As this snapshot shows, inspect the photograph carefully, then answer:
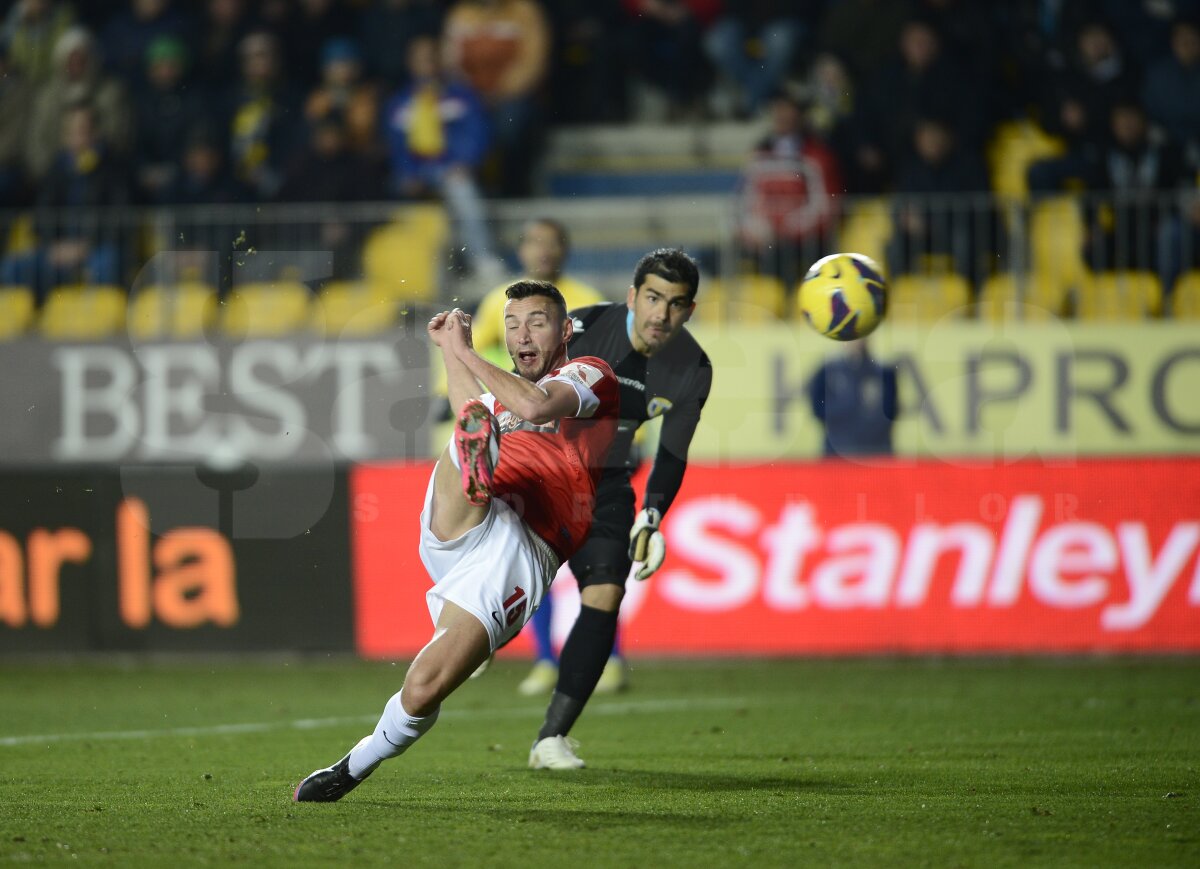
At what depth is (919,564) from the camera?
1187 centimetres

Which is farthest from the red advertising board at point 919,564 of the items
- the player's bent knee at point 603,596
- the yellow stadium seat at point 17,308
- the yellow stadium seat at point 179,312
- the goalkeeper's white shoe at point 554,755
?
the goalkeeper's white shoe at point 554,755

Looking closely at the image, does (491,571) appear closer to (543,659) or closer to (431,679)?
(431,679)

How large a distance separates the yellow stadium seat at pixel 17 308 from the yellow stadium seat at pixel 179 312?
1041mm

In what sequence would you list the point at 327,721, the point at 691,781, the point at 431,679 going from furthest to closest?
the point at 327,721
the point at 691,781
the point at 431,679

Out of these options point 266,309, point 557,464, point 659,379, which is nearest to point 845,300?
point 659,379

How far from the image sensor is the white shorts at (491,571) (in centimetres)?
579

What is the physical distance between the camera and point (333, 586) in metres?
12.3

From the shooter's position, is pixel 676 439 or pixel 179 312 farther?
pixel 179 312

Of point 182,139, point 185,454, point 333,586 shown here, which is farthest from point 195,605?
point 182,139

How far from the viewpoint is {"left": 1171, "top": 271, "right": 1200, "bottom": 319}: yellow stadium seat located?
1336 centimetres

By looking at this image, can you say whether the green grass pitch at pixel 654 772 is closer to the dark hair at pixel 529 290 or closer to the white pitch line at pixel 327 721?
the white pitch line at pixel 327 721

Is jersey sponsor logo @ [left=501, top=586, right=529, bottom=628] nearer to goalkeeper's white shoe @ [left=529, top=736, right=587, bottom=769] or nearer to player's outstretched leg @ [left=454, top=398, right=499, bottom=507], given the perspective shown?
player's outstretched leg @ [left=454, top=398, right=499, bottom=507]

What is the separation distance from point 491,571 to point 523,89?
34.8 feet

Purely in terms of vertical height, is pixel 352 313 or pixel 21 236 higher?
pixel 21 236
